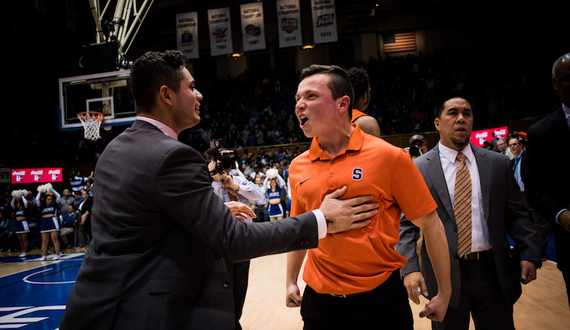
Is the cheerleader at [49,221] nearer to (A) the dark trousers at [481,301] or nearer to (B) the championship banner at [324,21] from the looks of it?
(A) the dark trousers at [481,301]

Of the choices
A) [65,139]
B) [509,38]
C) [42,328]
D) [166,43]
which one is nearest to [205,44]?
[166,43]

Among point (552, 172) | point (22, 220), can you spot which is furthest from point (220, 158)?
point (22, 220)

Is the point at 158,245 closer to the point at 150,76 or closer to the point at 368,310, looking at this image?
the point at 150,76

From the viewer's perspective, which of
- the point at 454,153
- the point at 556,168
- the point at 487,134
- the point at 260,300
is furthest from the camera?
the point at 487,134

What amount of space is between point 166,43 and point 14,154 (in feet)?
33.2

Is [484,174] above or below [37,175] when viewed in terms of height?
below

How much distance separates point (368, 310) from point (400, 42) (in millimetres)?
21218

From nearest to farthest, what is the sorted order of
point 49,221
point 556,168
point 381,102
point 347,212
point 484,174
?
point 347,212 < point 556,168 < point 484,174 < point 49,221 < point 381,102

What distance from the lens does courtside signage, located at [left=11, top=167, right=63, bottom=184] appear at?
1521cm

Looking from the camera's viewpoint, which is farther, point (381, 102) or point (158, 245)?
point (381, 102)

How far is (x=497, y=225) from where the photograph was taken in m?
2.02

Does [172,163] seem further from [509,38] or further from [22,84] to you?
[509,38]

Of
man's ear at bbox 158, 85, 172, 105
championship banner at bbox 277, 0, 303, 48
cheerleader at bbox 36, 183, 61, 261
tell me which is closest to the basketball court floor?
cheerleader at bbox 36, 183, 61, 261

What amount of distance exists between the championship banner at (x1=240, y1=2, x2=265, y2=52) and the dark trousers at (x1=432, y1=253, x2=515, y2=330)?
12.8m
